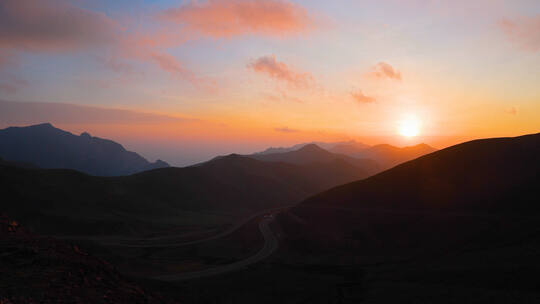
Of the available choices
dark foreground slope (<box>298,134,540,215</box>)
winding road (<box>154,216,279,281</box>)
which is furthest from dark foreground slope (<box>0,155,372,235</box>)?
dark foreground slope (<box>298,134,540,215</box>)

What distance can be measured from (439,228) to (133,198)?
12838cm

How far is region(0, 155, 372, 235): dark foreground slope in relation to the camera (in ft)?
311

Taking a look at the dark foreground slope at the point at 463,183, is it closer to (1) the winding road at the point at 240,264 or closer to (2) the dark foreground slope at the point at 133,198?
(1) the winding road at the point at 240,264

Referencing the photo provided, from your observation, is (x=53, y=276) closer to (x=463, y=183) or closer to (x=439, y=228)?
(x=439, y=228)

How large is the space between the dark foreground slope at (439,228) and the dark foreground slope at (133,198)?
55.3m

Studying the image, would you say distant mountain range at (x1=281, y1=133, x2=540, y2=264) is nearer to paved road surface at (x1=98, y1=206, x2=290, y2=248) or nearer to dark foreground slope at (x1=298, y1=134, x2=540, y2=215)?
dark foreground slope at (x1=298, y1=134, x2=540, y2=215)

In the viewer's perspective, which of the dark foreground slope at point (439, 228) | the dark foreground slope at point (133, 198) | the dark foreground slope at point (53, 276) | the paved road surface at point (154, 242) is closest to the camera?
the dark foreground slope at point (53, 276)

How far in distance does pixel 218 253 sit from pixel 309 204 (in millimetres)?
44014

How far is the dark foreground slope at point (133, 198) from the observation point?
311 ft

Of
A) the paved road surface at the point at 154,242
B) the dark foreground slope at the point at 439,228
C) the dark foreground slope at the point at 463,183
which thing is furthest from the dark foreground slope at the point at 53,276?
the dark foreground slope at the point at 463,183

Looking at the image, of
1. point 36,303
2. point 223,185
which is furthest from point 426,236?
point 223,185

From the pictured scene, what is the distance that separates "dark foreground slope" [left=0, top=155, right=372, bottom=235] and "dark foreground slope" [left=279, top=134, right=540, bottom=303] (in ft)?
182

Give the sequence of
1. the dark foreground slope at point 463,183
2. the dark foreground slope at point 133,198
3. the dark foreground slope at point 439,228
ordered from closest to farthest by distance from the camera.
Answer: the dark foreground slope at point 439,228 → the dark foreground slope at point 463,183 → the dark foreground slope at point 133,198

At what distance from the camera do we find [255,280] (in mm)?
49000
